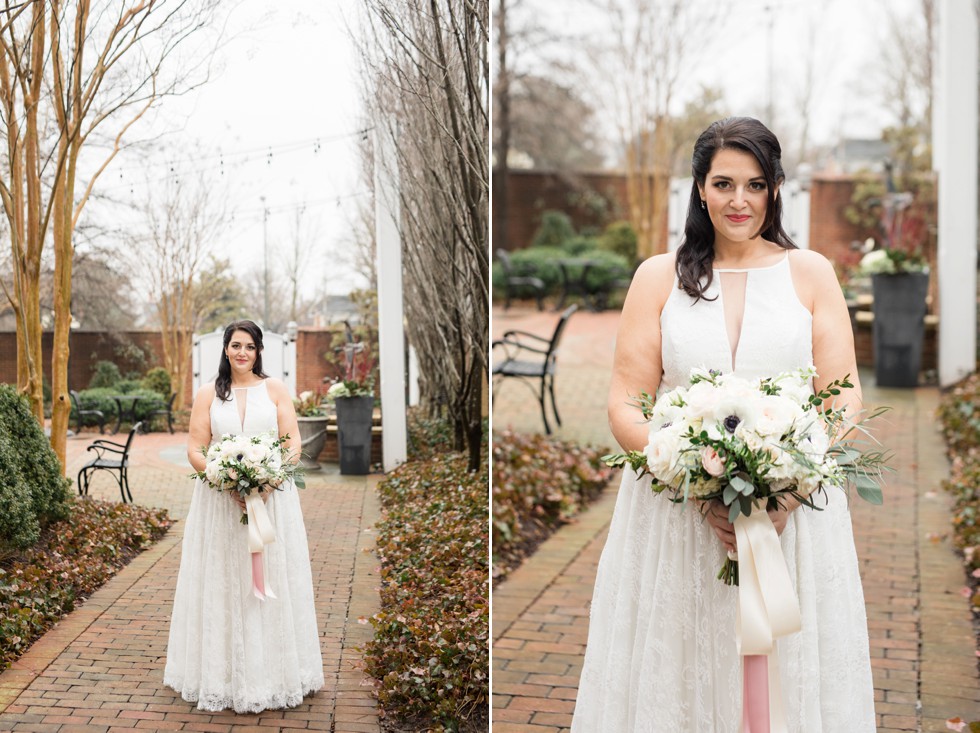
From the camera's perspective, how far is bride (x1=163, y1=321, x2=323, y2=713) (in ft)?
10.9

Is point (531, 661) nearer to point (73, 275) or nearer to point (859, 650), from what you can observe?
point (859, 650)

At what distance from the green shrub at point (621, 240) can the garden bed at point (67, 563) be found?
17733mm

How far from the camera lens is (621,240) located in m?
20.7

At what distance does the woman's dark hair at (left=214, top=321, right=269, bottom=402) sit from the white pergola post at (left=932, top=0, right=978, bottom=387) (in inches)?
361

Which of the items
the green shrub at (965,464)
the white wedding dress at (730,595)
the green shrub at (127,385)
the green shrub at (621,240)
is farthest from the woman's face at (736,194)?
the green shrub at (621,240)

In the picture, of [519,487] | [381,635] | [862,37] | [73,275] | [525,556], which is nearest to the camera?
[73,275]

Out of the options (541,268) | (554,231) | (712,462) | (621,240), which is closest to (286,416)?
(712,462)

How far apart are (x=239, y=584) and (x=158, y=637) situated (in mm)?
304

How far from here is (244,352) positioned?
330cm

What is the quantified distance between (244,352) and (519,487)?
4063 millimetres

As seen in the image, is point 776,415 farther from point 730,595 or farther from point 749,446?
point 730,595

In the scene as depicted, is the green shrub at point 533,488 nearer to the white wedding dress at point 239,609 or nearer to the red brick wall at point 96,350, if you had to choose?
the white wedding dress at point 239,609

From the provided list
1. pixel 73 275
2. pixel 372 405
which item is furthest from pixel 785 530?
pixel 73 275

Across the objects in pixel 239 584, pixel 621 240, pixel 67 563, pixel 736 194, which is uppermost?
pixel 621 240
